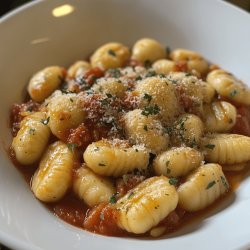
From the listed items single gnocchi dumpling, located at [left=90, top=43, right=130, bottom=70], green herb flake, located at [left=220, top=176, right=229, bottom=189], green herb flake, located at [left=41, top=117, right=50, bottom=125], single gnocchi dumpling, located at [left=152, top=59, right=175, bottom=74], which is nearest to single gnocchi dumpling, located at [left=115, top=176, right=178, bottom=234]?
green herb flake, located at [left=220, top=176, right=229, bottom=189]

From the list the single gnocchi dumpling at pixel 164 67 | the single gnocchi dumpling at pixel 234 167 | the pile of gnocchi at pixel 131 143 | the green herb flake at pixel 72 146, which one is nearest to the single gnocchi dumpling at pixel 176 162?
the pile of gnocchi at pixel 131 143

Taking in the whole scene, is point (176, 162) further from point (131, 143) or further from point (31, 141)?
point (31, 141)

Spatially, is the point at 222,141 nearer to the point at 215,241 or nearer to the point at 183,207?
the point at 183,207

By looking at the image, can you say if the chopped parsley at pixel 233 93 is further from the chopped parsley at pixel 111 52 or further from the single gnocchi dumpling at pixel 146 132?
the chopped parsley at pixel 111 52

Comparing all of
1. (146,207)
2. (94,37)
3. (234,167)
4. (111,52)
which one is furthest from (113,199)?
(94,37)

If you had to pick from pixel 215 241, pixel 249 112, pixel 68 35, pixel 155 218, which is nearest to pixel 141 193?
pixel 155 218
